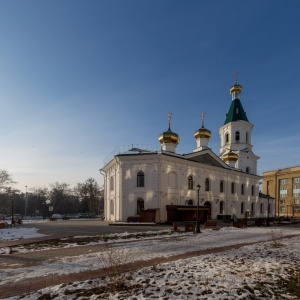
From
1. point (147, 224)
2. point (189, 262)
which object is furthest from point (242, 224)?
point (189, 262)

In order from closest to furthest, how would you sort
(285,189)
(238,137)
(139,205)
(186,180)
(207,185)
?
(139,205), (186,180), (207,185), (238,137), (285,189)

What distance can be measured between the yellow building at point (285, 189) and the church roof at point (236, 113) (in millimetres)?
35881

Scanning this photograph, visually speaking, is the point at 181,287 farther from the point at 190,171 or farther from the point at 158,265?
the point at 190,171

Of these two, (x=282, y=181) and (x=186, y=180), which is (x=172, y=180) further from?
(x=282, y=181)

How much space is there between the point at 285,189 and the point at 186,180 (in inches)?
2123

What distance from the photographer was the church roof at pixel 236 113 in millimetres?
46947

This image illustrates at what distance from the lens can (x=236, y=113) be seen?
47.5 metres

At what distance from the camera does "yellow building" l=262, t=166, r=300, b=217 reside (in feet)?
237

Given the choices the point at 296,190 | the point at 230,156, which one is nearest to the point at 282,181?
the point at 296,190

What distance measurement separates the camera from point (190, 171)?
113ft

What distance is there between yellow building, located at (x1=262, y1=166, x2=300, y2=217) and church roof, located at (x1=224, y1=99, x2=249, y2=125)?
35.9m

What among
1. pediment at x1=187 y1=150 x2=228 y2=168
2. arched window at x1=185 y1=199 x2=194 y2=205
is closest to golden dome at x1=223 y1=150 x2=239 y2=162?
pediment at x1=187 y1=150 x2=228 y2=168

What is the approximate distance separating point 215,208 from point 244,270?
102ft

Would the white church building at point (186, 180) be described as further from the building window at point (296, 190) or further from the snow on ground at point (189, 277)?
the building window at point (296, 190)
